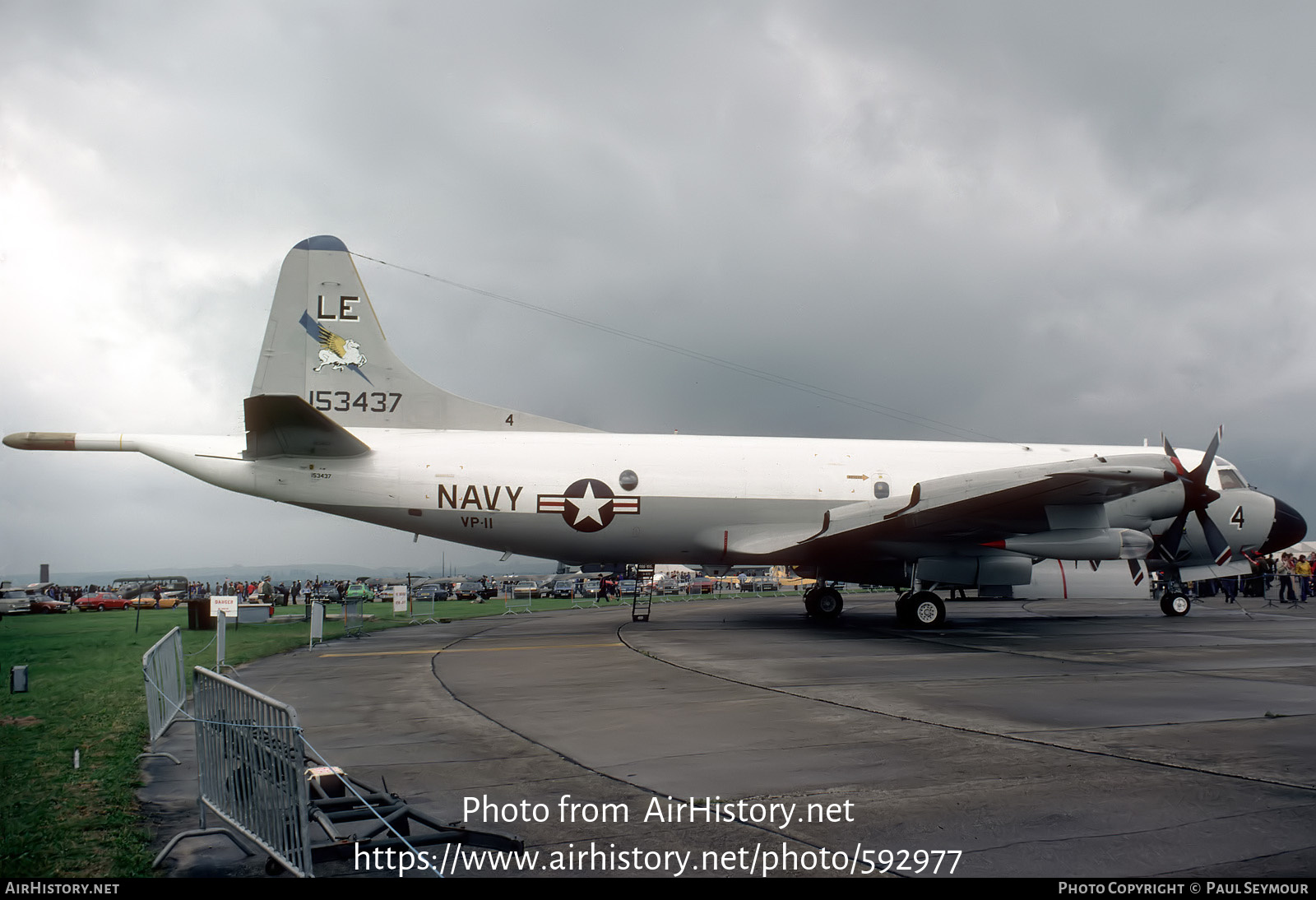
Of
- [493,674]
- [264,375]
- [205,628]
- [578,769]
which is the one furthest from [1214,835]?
[205,628]

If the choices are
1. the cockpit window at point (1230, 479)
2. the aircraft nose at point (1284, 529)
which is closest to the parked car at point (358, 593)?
the cockpit window at point (1230, 479)

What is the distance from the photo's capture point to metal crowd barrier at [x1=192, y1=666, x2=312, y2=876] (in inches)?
153

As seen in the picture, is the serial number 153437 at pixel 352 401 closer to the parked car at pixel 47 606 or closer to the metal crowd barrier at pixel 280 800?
the metal crowd barrier at pixel 280 800

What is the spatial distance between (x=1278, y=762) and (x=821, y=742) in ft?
11.5

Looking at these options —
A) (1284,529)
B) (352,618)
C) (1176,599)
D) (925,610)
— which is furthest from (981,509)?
(352,618)

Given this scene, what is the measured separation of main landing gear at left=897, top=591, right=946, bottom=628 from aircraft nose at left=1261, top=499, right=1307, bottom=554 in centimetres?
1055

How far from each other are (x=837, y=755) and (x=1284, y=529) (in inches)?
866

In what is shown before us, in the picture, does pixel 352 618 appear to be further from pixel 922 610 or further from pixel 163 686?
pixel 163 686

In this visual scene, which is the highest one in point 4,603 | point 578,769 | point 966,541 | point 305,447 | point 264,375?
point 264,375

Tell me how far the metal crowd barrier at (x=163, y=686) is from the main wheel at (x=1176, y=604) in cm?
2425

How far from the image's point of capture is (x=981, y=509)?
52.7 ft

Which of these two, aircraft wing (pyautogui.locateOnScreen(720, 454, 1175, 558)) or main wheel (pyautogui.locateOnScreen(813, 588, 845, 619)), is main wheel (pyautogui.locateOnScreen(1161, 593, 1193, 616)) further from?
main wheel (pyautogui.locateOnScreen(813, 588, 845, 619))

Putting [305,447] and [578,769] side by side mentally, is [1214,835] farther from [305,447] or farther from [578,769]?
[305,447]

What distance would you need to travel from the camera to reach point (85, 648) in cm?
1794
